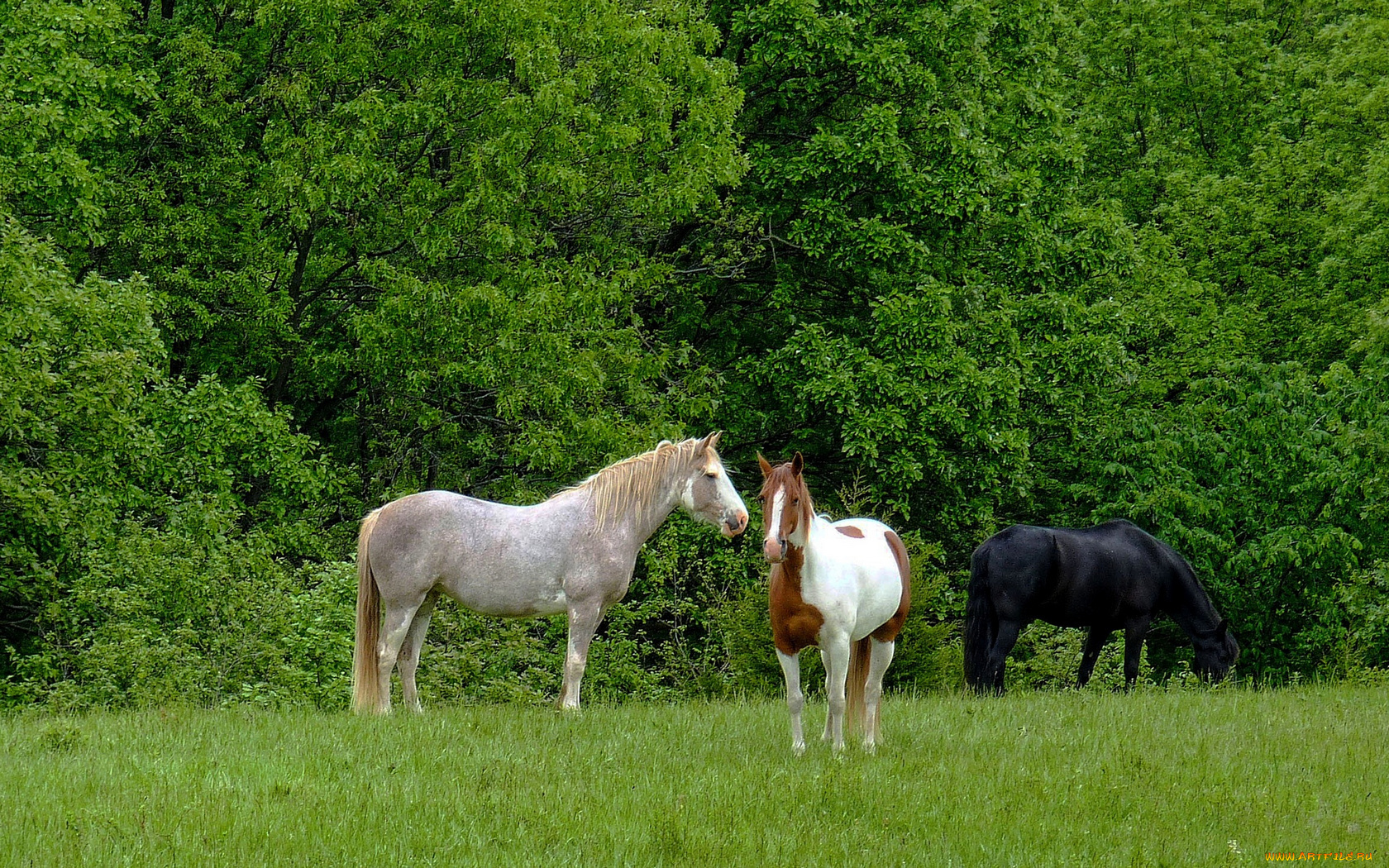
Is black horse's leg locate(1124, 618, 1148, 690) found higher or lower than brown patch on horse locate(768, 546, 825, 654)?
lower

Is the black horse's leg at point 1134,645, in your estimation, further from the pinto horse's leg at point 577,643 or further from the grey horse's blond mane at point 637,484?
the pinto horse's leg at point 577,643

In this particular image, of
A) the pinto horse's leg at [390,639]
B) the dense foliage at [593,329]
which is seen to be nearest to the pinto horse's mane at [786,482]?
the pinto horse's leg at [390,639]

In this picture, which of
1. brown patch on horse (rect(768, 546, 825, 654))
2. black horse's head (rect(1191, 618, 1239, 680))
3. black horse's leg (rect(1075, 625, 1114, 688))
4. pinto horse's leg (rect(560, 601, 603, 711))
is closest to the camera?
brown patch on horse (rect(768, 546, 825, 654))

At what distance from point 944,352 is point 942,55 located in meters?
5.32

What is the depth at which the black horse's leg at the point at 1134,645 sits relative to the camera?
15789mm

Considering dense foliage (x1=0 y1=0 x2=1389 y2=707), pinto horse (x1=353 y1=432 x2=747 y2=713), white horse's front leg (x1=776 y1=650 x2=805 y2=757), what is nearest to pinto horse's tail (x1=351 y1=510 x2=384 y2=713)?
pinto horse (x1=353 y1=432 x2=747 y2=713)

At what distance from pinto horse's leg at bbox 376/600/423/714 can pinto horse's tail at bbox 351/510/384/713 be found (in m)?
0.04

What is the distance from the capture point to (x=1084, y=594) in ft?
50.7

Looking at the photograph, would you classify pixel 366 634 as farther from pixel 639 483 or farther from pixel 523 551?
pixel 639 483

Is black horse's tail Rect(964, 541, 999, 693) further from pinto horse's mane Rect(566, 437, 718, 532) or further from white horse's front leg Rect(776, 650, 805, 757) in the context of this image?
white horse's front leg Rect(776, 650, 805, 757)

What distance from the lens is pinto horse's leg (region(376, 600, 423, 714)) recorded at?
37.6ft

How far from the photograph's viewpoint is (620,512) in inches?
463

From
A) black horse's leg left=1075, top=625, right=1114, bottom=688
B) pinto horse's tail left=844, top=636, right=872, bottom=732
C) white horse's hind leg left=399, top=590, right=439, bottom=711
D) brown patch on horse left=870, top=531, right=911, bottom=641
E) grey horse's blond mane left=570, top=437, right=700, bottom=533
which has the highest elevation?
grey horse's blond mane left=570, top=437, right=700, bottom=533

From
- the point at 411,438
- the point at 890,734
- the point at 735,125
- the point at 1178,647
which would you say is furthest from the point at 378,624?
the point at 1178,647
